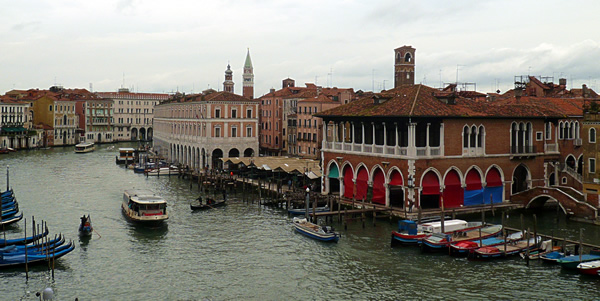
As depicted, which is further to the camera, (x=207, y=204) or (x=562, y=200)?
(x=207, y=204)

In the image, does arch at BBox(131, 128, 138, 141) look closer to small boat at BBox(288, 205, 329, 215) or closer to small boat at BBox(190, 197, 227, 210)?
small boat at BBox(190, 197, 227, 210)

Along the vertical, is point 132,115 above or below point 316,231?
above

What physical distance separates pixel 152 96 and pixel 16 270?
96.8 m

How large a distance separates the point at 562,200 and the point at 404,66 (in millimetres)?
29217

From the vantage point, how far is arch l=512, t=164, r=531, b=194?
117 ft

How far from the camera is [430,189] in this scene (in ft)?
106

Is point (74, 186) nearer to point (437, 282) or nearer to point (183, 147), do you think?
point (183, 147)

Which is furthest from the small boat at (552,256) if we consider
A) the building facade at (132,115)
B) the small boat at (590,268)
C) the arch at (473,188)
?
the building facade at (132,115)

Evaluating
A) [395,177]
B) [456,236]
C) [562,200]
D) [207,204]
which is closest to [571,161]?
[562,200]

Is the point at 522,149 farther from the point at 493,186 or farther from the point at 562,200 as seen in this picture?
the point at 562,200

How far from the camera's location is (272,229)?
3080 centimetres

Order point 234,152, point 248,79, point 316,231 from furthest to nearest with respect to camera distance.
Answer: point 248,79, point 234,152, point 316,231

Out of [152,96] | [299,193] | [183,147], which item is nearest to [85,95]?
[152,96]

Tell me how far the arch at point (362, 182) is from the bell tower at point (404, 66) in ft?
82.4
